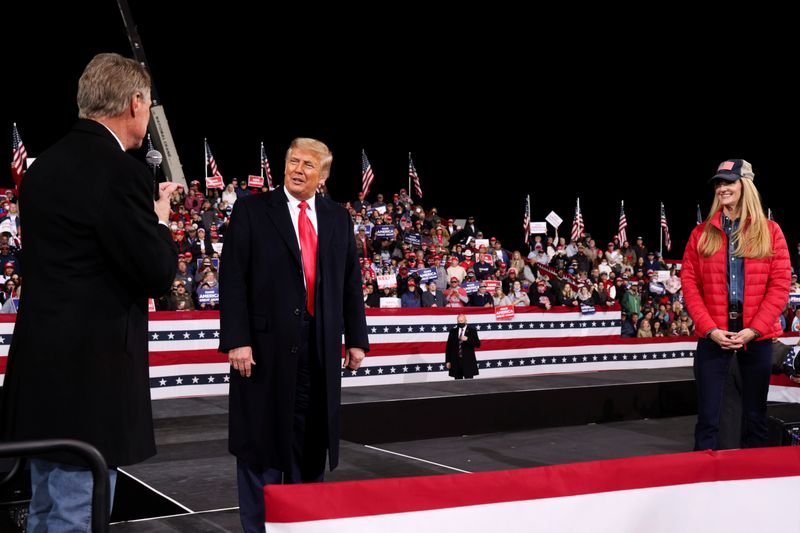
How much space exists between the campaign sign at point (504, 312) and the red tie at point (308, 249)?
11567 mm

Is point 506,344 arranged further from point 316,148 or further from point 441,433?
point 316,148

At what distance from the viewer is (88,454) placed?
5.61 ft

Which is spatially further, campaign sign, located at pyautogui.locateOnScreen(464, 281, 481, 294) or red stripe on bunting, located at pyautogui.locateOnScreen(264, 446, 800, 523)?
campaign sign, located at pyautogui.locateOnScreen(464, 281, 481, 294)

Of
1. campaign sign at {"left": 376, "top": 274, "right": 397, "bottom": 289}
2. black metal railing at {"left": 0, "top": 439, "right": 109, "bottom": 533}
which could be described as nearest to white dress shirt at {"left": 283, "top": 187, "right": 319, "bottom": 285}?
black metal railing at {"left": 0, "top": 439, "right": 109, "bottom": 533}

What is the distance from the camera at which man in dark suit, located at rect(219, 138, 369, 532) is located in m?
3.38

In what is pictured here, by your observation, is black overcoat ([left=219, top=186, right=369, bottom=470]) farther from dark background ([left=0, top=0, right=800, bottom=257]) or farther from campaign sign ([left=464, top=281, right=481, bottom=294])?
dark background ([left=0, top=0, right=800, bottom=257])

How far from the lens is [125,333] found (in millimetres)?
2105

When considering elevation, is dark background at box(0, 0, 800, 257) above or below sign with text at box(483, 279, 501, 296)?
above

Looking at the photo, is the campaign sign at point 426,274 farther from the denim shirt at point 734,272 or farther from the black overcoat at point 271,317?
the black overcoat at point 271,317

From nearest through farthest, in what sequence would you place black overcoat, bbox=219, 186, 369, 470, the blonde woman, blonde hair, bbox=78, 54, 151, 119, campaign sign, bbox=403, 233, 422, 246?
blonde hair, bbox=78, 54, 151, 119 → black overcoat, bbox=219, 186, 369, 470 → the blonde woman → campaign sign, bbox=403, 233, 422, 246

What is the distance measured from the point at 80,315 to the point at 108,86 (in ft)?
2.03

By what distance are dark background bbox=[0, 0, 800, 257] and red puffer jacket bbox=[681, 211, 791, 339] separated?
29.5 m

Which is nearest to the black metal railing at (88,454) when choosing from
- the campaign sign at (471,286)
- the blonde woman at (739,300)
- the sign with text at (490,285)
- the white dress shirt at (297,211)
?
the white dress shirt at (297,211)

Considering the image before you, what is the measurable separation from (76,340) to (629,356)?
15.8 metres
